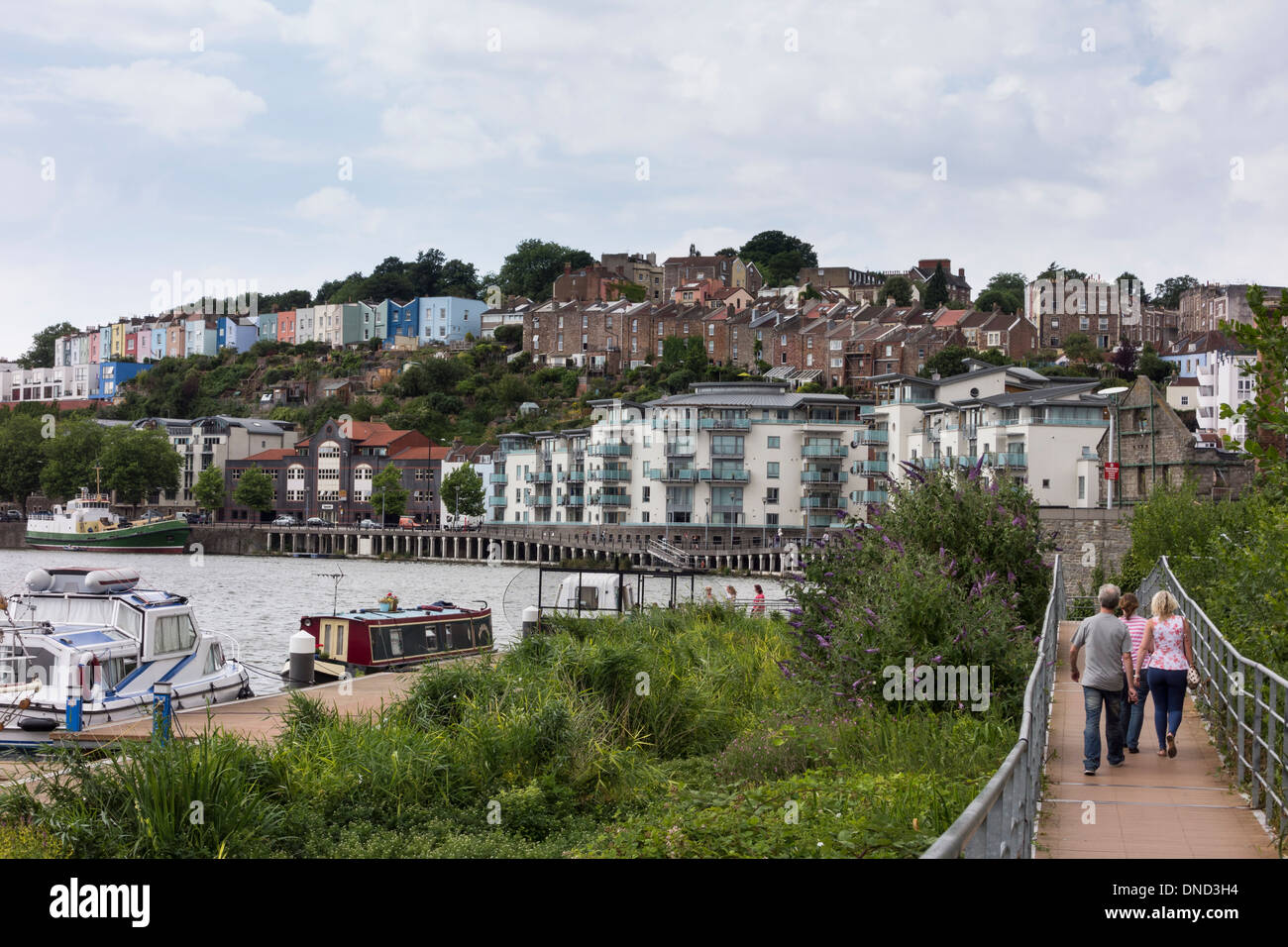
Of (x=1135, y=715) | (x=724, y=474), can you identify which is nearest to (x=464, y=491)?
(x=724, y=474)

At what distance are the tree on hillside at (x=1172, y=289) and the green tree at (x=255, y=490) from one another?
418 feet

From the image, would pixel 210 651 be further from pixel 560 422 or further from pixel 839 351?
pixel 839 351

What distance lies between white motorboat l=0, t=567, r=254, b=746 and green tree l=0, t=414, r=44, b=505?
414ft

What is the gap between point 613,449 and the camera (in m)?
101

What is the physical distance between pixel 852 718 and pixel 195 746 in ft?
23.6

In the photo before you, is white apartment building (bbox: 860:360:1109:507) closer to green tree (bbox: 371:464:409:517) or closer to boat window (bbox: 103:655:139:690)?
boat window (bbox: 103:655:139:690)

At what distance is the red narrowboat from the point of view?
30.8 m

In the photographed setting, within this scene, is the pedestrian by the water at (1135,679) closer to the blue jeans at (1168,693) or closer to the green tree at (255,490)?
the blue jeans at (1168,693)

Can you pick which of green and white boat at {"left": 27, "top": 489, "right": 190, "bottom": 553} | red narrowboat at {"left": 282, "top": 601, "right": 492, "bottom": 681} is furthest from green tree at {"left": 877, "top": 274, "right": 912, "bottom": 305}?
red narrowboat at {"left": 282, "top": 601, "right": 492, "bottom": 681}

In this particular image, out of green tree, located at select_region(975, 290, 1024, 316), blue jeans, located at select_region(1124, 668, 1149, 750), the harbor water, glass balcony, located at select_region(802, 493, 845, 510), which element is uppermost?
green tree, located at select_region(975, 290, 1024, 316)

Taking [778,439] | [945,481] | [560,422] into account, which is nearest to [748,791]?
[945,481]

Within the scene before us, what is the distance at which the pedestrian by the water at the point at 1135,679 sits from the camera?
12.7 meters

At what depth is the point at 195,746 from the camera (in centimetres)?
1386
